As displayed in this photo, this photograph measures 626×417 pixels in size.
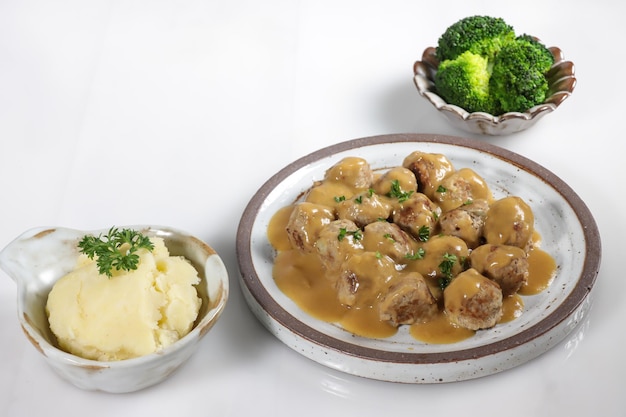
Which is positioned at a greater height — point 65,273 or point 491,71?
point 491,71

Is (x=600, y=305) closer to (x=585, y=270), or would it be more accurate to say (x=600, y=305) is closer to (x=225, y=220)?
(x=585, y=270)

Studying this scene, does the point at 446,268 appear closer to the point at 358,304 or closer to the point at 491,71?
the point at 358,304

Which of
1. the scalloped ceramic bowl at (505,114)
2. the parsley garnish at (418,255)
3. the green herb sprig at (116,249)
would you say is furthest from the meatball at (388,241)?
the scalloped ceramic bowl at (505,114)

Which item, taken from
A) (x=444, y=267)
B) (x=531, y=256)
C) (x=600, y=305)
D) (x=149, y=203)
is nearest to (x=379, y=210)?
(x=444, y=267)

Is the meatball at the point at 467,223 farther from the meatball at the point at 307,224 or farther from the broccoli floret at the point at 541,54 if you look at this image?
the broccoli floret at the point at 541,54

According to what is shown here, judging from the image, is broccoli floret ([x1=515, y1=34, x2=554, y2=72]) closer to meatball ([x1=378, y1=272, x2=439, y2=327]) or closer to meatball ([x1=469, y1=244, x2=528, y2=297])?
meatball ([x1=469, y1=244, x2=528, y2=297])

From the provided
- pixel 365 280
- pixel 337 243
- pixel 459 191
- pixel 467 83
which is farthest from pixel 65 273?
pixel 467 83

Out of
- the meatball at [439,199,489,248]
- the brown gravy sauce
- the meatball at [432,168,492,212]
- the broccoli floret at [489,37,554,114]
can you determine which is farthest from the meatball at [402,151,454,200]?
the broccoli floret at [489,37,554,114]
